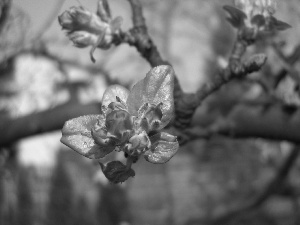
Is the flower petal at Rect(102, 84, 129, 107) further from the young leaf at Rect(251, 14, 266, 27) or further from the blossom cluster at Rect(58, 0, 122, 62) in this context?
the young leaf at Rect(251, 14, 266, 27)

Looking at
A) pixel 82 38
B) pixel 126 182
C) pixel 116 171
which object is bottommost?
pixel 126 182

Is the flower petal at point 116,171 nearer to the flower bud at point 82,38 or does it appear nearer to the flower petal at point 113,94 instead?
the flower petal at point 113,94

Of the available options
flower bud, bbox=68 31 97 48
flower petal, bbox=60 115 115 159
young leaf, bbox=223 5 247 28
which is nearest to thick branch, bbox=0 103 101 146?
flower bud, bbox=68 31 97 48

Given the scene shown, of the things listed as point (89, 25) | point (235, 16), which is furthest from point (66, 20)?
point (235, 16)

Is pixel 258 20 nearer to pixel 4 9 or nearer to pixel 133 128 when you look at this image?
pixel 133 128

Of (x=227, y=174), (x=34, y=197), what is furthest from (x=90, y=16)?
(x=227, y=174)

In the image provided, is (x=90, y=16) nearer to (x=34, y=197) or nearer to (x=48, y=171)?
(x=34, y=197)
